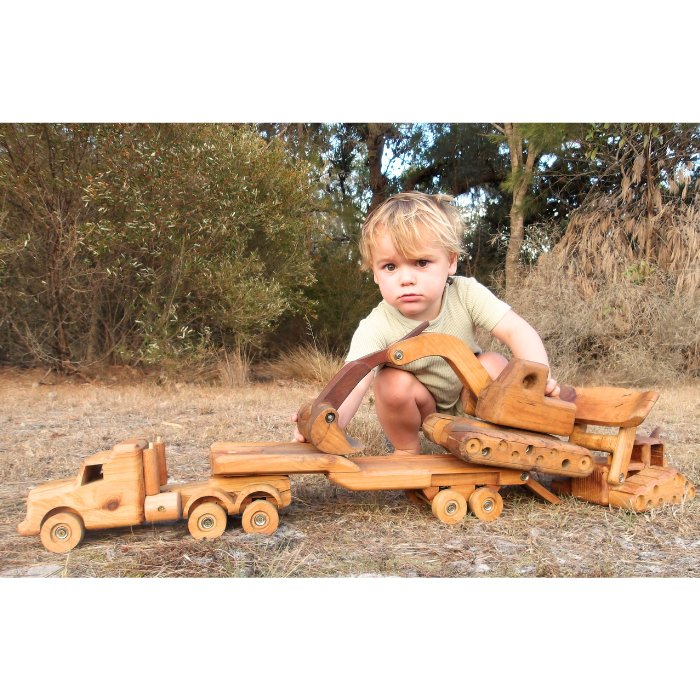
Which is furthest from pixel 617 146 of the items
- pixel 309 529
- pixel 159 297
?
pixel 309 529

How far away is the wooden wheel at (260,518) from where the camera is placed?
204 centimetres

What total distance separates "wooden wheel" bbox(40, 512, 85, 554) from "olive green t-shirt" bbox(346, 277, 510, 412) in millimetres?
1035

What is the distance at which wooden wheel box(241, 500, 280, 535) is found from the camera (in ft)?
6.70

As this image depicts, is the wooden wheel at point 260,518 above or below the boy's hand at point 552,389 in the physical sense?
below

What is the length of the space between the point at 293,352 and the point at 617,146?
12.7ft

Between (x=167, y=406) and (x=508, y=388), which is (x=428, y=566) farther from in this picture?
(x=167, y=406)

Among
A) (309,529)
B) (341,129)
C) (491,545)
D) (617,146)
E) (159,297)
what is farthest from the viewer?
Result: (341,129)

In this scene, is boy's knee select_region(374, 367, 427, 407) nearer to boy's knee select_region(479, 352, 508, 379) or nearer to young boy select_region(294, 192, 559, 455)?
young boy select_region(294, 192, 559, 455)

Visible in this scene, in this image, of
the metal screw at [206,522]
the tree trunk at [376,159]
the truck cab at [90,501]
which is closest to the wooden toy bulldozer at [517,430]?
the metal screw at [206,522]

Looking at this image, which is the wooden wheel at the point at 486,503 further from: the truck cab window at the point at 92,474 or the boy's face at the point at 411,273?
the truck cab window at the point at 92,474

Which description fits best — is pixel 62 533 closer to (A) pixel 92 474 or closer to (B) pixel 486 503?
(A) pixel 92 474

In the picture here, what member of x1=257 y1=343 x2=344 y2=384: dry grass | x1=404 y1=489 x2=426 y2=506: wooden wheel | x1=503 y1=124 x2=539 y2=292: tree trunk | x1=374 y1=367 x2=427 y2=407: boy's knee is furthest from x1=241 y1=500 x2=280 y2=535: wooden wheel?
x1=503 y1=124 x2=539 y2=292: tree trunk

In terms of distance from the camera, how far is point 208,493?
6.62ft

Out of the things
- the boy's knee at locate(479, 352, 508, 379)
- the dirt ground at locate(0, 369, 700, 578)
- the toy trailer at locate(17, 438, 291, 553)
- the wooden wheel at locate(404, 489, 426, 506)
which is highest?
the boy's knee at locate(479, 352, 508, 379)
